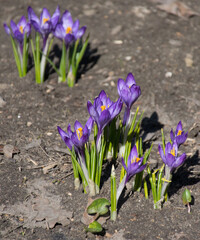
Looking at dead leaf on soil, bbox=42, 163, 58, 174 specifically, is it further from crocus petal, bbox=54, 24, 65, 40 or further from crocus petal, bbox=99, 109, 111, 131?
crocus petal, bbox=54, 24, 65, 40

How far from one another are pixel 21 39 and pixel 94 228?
Answer: 1872mm

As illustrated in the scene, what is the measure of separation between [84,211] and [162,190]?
49cm

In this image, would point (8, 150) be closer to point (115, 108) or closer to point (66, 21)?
point (115, 108)

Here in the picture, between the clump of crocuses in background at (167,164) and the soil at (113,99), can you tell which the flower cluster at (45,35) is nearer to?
the soil at (113,99)

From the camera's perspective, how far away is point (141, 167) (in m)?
2.18

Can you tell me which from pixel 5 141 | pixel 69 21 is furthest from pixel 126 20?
pixel 5 141

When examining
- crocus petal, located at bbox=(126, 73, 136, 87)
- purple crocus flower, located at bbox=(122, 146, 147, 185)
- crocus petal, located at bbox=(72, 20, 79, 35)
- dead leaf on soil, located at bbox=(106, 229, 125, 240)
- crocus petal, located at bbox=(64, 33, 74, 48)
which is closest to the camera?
purple crocus flower, located at bbox=(122, 146, 147, 185)

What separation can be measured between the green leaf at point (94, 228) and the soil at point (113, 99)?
0.24 feet

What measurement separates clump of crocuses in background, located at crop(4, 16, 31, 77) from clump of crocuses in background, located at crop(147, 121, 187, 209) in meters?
1.66

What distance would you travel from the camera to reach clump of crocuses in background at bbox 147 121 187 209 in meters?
2.23

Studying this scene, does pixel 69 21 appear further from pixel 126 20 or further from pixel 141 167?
pixel 141 167

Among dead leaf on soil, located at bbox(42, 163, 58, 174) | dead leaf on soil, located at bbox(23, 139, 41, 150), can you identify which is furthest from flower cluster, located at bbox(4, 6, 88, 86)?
dead leaf on soil, located at bbox(42, 163, 58, 174)

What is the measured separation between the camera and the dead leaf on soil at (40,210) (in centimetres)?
238

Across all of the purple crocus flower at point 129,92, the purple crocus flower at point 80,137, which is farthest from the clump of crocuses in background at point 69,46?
the purple crocus flower at point 80,137
